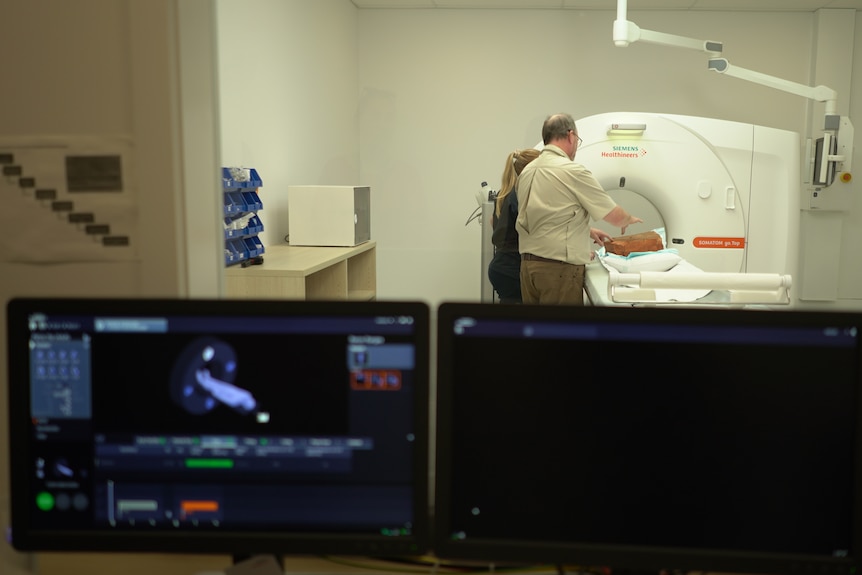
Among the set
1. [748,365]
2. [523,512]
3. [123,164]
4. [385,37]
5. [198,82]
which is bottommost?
[523,512]

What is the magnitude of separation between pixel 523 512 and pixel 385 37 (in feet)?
18.3

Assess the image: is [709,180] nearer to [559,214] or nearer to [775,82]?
[559,214]

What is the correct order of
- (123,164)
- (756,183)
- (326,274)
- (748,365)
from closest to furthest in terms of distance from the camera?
(748,365) → (123,164) → (326,274) → (756,183)

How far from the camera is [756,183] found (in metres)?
4.32

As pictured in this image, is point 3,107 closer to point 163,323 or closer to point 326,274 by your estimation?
point 163,323

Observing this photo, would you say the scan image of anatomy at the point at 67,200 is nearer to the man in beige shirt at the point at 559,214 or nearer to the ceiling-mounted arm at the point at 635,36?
the man in beige shirt at the point at 559,214

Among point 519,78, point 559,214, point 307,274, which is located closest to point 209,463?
point 307,274

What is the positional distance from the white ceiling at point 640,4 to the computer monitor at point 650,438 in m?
5.42

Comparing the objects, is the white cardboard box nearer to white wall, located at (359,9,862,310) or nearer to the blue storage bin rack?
the blue storage bin rack

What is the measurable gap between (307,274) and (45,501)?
2289mm

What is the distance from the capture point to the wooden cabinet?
10.6 feet

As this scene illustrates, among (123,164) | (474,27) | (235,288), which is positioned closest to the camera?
(123,164)

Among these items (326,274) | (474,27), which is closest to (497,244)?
(326,274)

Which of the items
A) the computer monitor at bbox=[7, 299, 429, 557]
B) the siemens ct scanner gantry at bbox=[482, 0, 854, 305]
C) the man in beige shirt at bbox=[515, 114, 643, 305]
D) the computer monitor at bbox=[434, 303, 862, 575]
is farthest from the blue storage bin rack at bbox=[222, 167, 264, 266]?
the computer monitor at bbox=[434, 303, 862, 575]
